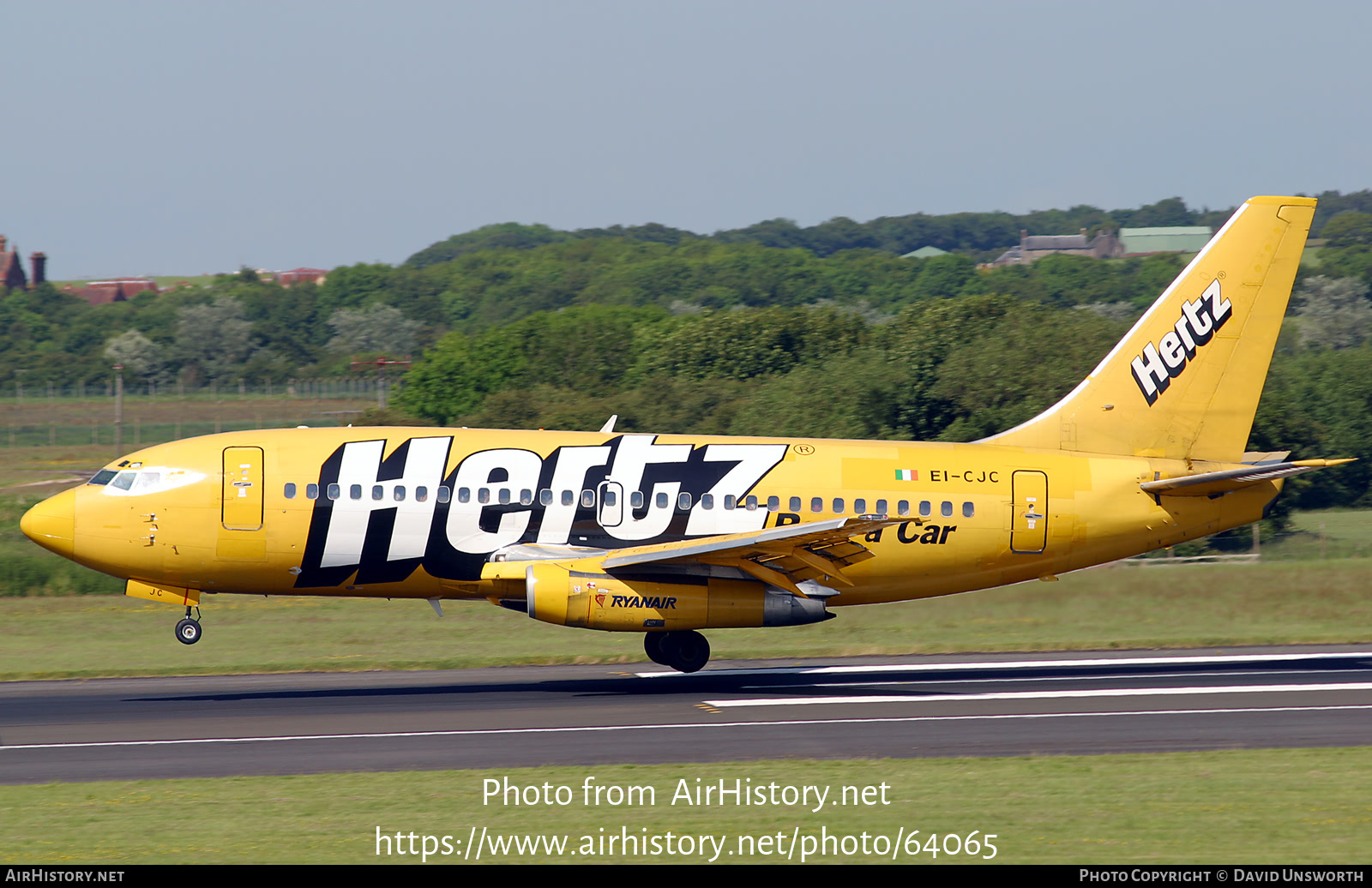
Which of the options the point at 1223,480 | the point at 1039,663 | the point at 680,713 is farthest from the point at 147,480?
the point at 1223,480

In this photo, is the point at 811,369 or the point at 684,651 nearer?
the point at 684,651

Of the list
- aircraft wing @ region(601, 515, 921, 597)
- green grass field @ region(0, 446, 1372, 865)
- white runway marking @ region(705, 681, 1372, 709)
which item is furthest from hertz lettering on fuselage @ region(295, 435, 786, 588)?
green grass field @ region(0, 446, 1372, 865)

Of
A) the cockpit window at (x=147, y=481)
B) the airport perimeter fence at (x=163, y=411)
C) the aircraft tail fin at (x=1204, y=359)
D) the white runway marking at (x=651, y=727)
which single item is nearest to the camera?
the white runway marking at (x=651, y=727)

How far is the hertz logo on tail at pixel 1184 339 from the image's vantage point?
1079 inches

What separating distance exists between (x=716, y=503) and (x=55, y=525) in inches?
474

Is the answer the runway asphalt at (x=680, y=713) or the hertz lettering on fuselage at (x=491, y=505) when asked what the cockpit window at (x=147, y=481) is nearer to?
the hertz lettering on fuselage at (x=491, y=505)

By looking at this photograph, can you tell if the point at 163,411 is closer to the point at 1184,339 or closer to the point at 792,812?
the point at 1184,339

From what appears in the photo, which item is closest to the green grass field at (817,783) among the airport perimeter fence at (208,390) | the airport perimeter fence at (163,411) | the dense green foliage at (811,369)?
the dense green foliage at (811,369)

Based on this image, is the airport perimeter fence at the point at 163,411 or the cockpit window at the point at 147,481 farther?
the airport perimeter fence at the point at 163,411

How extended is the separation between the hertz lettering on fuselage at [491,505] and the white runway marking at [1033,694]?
337cm

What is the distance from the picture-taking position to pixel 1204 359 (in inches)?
1080

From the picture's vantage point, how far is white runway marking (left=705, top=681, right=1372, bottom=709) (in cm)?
2408
